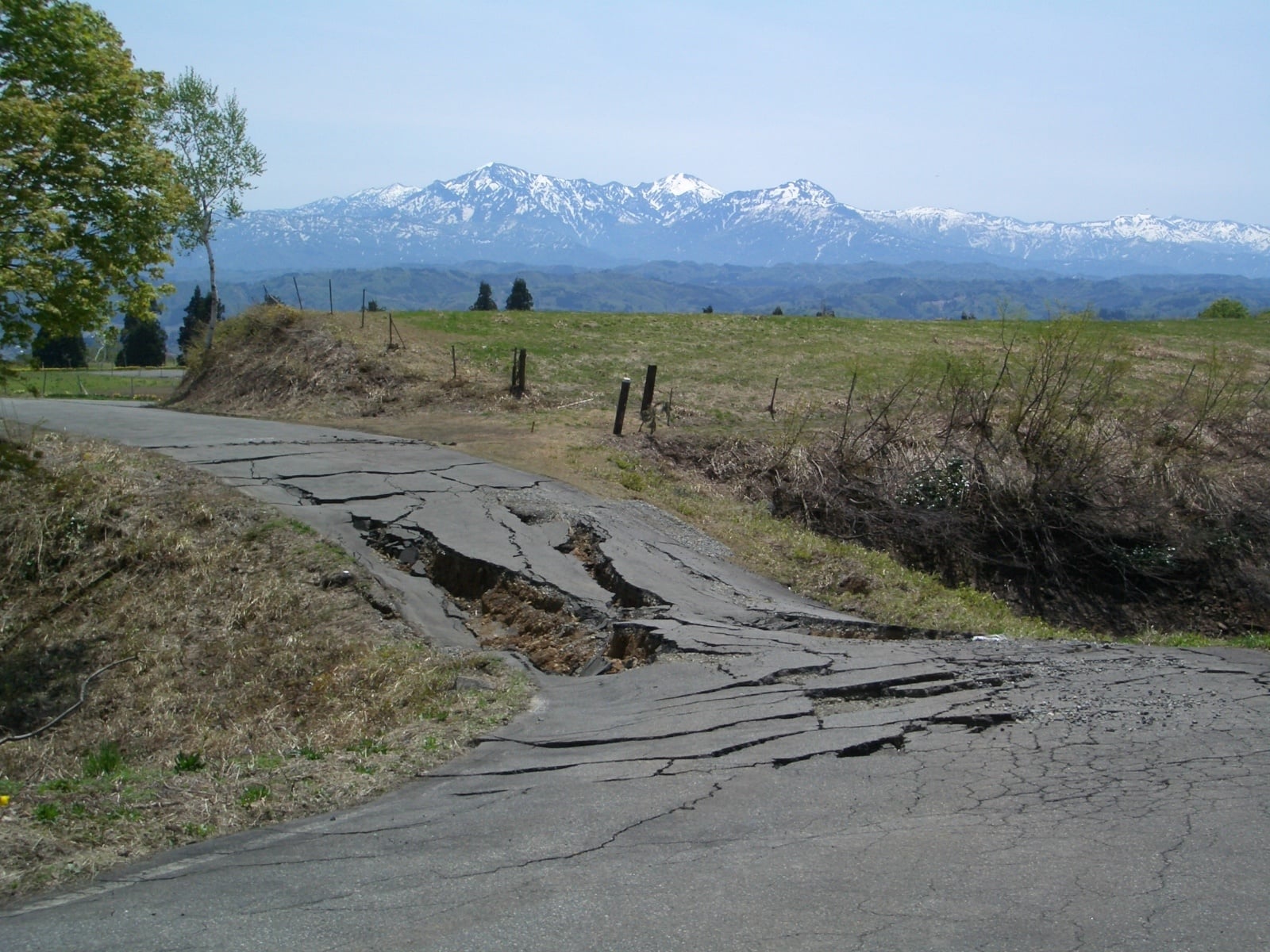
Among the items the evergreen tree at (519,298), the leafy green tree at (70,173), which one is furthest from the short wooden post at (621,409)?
the evergreen tree at (519,298)

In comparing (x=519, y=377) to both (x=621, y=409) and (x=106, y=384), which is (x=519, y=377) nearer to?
(x=621, y=409)

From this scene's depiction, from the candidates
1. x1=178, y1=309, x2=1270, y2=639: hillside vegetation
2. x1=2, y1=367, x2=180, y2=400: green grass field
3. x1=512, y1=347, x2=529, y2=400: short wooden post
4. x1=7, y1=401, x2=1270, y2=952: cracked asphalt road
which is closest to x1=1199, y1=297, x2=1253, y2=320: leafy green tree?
x1=178, y1=309, x2=1270, y2=639: hillside vegetation

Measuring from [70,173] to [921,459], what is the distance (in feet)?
47.5

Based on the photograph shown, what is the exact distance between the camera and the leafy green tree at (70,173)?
36.1 ft

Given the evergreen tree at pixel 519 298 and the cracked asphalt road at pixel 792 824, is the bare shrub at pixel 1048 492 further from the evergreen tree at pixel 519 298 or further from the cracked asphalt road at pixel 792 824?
the evergreen tree at pixel 519 298

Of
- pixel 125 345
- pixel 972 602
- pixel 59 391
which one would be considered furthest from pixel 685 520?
pixel 125 345

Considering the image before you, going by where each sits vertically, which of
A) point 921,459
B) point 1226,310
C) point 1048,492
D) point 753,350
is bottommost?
point 1048,492

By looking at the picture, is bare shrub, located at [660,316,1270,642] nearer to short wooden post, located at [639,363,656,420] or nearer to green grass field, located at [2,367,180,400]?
short wooden post, located at [639,363,656,420]

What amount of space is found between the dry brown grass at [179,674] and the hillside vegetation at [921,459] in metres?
5.33

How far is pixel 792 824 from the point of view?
547cm

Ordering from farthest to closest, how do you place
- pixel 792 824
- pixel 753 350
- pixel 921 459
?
pixel 753 350 → pixel 921 459 → pixel 792 824

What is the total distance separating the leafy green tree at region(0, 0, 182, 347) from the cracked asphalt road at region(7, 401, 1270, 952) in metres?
7.43

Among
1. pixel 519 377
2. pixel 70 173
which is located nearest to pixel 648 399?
pixel 519 377

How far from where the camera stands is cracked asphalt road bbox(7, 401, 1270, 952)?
4.27 meters
